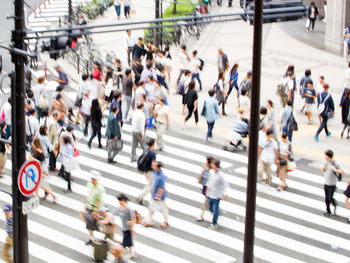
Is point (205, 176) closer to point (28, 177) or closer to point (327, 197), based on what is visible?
point (327, 197)

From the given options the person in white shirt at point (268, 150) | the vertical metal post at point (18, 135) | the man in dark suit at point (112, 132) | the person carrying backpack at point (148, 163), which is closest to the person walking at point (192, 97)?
the man in dark suit at point (112, 132)

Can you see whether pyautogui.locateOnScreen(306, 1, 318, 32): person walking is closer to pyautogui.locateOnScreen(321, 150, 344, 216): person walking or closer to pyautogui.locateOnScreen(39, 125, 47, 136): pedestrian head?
pyautogui.locateOnScreen(321, 150, 344, 216): person walking

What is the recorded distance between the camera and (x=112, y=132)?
20.5 metres

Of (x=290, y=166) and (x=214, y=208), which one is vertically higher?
(x=290, y=166)

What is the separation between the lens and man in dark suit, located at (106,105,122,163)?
66.6ft

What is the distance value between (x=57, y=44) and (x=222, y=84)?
9.00 meters

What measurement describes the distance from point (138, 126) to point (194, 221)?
3.67 meters

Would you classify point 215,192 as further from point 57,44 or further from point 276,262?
point 57,44

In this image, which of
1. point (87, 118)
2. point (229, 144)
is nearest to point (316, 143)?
point (229, 144)

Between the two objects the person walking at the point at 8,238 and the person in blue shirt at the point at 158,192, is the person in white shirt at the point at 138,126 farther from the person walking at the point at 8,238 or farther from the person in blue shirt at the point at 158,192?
the person walking at the point at 8,238

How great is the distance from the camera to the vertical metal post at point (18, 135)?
1369 centimetres

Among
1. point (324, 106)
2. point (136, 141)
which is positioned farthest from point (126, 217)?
point (324, 106)

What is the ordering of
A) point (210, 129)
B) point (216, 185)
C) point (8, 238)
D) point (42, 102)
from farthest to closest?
point (42, 102) → point (210, 129) → point (216, 185) → point (8, 238)

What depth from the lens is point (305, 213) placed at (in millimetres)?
→ 18219
